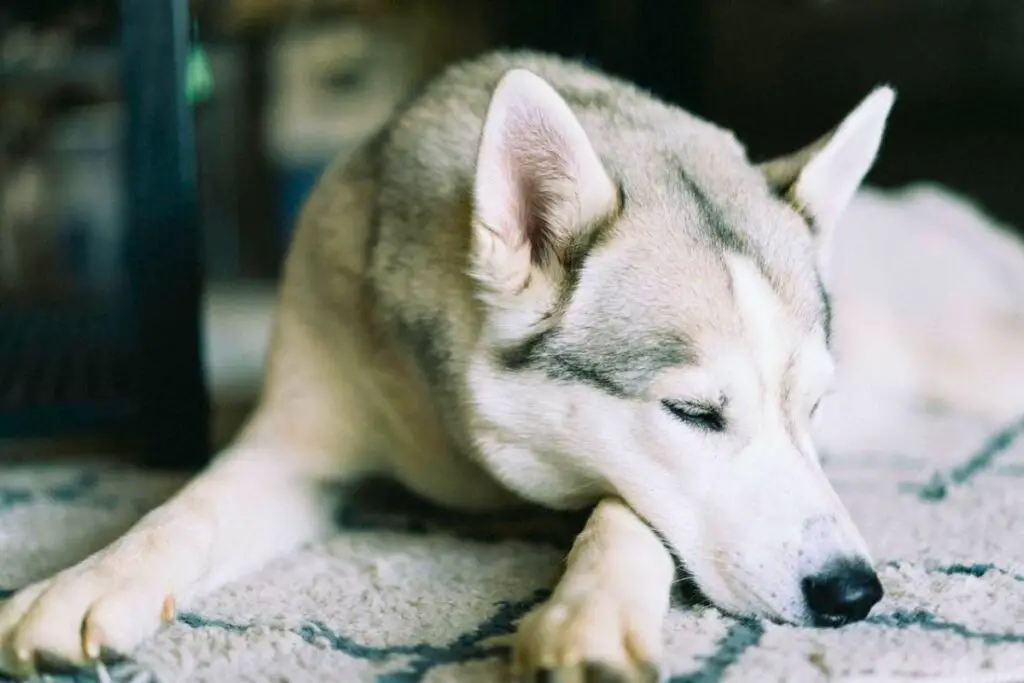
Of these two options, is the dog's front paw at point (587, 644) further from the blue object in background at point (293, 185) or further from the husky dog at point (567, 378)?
the blue object in background at point (293, 185)

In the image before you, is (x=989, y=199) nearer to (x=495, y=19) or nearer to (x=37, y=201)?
(x=495, y=19)

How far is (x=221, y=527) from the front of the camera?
3.76 feet

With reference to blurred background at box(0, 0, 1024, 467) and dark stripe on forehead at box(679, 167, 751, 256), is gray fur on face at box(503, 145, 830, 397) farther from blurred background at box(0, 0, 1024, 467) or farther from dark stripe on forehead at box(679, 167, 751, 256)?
blurred background at box(0, 0, 1024, 467)

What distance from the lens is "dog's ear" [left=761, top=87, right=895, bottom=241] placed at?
1225 millimetres

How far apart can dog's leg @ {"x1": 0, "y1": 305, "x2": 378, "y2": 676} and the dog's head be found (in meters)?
0.28

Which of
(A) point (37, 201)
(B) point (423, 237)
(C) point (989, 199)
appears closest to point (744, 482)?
(B) point (423, 237)

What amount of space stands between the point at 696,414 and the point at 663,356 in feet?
0.22

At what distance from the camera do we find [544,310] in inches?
43.4

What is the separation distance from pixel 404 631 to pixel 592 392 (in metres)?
0.30

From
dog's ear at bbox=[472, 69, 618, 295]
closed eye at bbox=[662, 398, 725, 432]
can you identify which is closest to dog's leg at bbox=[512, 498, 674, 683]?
closed eye at bbox=[662, 398, 725, 432]

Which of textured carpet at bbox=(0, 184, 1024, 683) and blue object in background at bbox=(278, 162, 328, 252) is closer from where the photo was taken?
textured carpet at bbox=(0, 184, 1024, 683)

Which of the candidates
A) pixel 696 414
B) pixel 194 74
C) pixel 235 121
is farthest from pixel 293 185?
pixel 696 414

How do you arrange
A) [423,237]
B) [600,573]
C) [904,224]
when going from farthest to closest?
[904,224]
[423,237]
[600,573]

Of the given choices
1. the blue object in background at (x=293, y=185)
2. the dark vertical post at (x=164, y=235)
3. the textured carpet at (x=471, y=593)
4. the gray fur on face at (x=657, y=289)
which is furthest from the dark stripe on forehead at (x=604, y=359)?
the blue object in background at (x=293, y=185)
